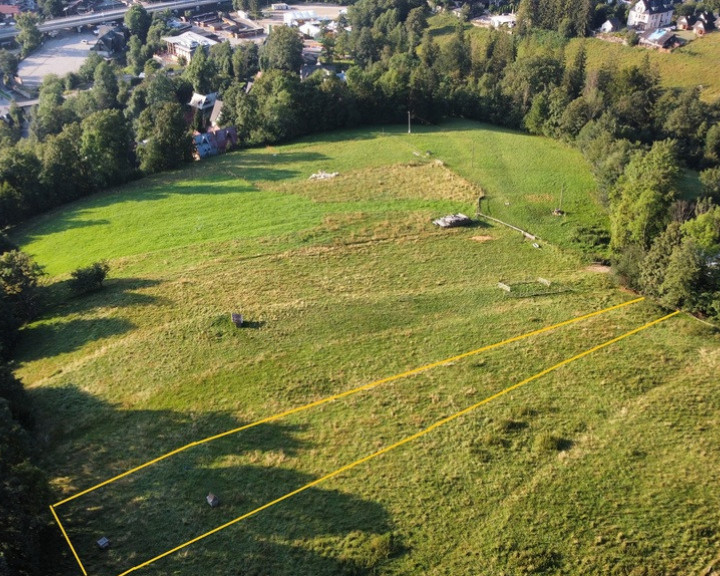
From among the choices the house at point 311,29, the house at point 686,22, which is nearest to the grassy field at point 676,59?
the house at point 686,22

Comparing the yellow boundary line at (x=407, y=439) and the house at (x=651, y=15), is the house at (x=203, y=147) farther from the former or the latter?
the house at (x=651, y=15)

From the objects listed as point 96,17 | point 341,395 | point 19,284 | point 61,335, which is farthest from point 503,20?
point 341,395

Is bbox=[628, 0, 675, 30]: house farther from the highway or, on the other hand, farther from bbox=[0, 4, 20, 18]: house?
bbox=[0, 4, 20, 18]: house

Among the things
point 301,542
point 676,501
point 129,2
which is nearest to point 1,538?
point 301,542

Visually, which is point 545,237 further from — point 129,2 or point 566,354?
point 129,2

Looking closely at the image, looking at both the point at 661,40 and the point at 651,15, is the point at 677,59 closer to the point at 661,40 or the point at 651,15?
the point at 661,40

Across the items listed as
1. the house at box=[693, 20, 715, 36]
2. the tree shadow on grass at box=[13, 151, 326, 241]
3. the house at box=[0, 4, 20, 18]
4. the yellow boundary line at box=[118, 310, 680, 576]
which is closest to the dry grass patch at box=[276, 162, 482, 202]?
the tree shadow on grass at box=[13, 151, 326, 241]

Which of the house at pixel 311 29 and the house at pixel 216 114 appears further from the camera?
the house at pixel 311 29
